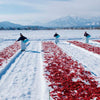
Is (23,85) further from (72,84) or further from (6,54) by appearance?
(6,54)

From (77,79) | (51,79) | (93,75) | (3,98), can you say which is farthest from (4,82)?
(93,75)

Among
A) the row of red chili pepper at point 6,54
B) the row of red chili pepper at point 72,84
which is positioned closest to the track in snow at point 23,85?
the row of red chili pepper at point 72,84

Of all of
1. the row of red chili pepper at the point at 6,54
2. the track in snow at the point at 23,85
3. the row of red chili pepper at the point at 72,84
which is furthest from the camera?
the row of red chili pepper at the point at 6,54

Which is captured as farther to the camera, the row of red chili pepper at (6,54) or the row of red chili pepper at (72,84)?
the row of red chili pepper at (6,54)

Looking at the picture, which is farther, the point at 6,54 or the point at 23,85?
the point at 6,54

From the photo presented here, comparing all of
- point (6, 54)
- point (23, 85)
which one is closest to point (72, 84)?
point (23, 85)

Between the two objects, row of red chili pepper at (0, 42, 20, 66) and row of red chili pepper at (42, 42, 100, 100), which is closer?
row of red chili pepper at (42, 42, 100, 100)

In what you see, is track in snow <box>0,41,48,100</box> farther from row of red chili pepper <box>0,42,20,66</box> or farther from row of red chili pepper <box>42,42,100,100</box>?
row of red chili pepper <box>0,42,20,66</box>

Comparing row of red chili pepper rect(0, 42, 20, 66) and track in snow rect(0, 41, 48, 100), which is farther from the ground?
row of red chili pepper rect(0, 42, 20, 66)

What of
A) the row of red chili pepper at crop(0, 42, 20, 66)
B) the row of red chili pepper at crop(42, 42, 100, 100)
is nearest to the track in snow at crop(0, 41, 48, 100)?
the row of red chili pepper at crop(42, 42, 100, 100)

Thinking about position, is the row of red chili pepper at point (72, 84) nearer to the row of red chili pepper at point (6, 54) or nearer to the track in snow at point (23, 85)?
the track in snow at point (23, 85)

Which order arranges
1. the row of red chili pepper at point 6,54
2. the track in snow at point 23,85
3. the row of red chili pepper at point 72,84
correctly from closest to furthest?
the row of red chili pepper at point 72,84, the track in snow at point 23,85, the row of red chili pepper at point 6,54

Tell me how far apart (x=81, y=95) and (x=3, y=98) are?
344cm

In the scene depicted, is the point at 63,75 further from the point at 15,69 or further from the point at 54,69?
the point at 15,69
